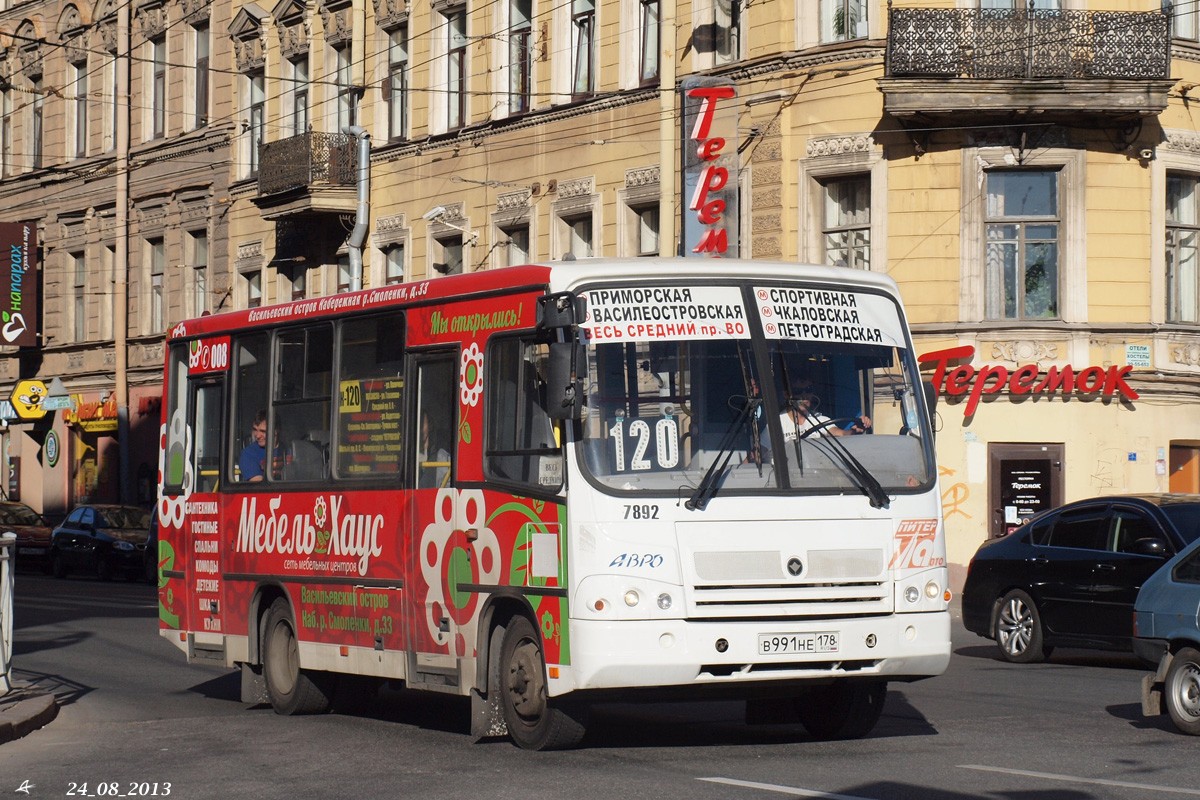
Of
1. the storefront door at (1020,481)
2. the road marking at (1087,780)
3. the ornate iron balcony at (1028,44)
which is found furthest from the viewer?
the storefront door at (1020,481)

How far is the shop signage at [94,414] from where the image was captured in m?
47.9

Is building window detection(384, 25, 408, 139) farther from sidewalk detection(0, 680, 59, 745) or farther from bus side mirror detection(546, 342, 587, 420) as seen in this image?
bus side mirror detection(546, 342, 587, 420)

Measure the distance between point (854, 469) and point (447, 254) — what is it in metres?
27.2

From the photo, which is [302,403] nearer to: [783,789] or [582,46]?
[783,789]

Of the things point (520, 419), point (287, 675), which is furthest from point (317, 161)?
point (520, 419)

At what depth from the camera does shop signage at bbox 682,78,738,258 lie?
3047 centimetres

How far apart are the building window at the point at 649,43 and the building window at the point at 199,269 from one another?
16.0m

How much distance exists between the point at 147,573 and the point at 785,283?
95.8ft

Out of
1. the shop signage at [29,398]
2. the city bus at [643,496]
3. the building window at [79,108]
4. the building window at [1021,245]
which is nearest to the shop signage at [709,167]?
the building window at [1021,245]

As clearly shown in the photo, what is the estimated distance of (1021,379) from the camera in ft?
95.3

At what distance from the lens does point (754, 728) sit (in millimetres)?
13250

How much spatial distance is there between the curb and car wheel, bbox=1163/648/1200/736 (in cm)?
723

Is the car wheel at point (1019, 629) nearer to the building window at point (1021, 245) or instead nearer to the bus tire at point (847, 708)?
the bus tire at point (847, 708)

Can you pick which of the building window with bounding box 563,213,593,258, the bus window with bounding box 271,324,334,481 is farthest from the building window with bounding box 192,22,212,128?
the bus window with bounding box 271,324,334,481
